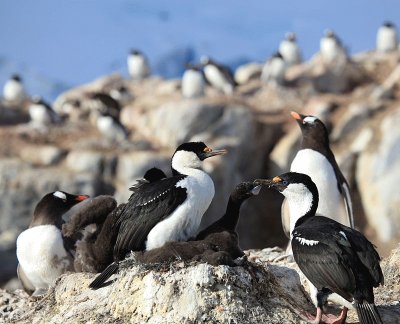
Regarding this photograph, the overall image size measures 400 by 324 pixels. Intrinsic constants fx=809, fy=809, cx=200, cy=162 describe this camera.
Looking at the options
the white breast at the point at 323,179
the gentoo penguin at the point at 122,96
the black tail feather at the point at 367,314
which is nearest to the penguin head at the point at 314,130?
the white breast at the point at 323,179

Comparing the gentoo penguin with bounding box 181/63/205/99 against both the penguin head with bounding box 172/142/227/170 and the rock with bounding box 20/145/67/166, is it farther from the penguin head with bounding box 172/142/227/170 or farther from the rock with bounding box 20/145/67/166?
the penguin head with bounding box 172/142/227/170

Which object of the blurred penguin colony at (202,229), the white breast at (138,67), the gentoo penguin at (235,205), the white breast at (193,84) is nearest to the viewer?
the blurred penguin colony at (202,229)

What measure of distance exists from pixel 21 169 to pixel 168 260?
20.8 m

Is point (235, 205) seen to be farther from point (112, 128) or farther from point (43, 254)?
point (112, 128)

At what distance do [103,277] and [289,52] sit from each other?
37.1 meters

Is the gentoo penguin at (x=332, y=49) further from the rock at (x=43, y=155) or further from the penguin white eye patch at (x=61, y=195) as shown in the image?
the penguin white eye patch at (x=61, y=195)

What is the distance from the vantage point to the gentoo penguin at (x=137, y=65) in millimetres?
40938

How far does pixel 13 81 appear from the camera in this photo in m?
38.8

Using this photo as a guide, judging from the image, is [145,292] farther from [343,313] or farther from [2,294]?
[2,294]

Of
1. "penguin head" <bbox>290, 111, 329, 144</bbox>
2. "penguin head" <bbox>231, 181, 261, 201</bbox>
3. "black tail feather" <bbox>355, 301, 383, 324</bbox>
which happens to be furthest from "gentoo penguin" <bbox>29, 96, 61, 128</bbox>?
"black tail feather" <bbox>355, 301, 383, 324</bbox>

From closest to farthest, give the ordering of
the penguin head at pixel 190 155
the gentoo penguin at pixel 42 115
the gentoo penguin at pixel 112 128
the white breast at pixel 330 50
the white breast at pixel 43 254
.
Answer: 1. the penguin head at pixel 190 155
2. the white breast at pixel 43 254
3. the gentoo penguin at pixel 112 128
4. the gentoo penguin at pixel 42 115
5. the white breast at pixel 330 50

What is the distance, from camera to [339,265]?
662 centimetres

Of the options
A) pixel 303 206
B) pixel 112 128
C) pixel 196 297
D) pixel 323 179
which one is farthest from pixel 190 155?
pixel 112 128

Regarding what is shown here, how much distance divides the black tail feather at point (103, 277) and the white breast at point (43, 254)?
2.18 meters
